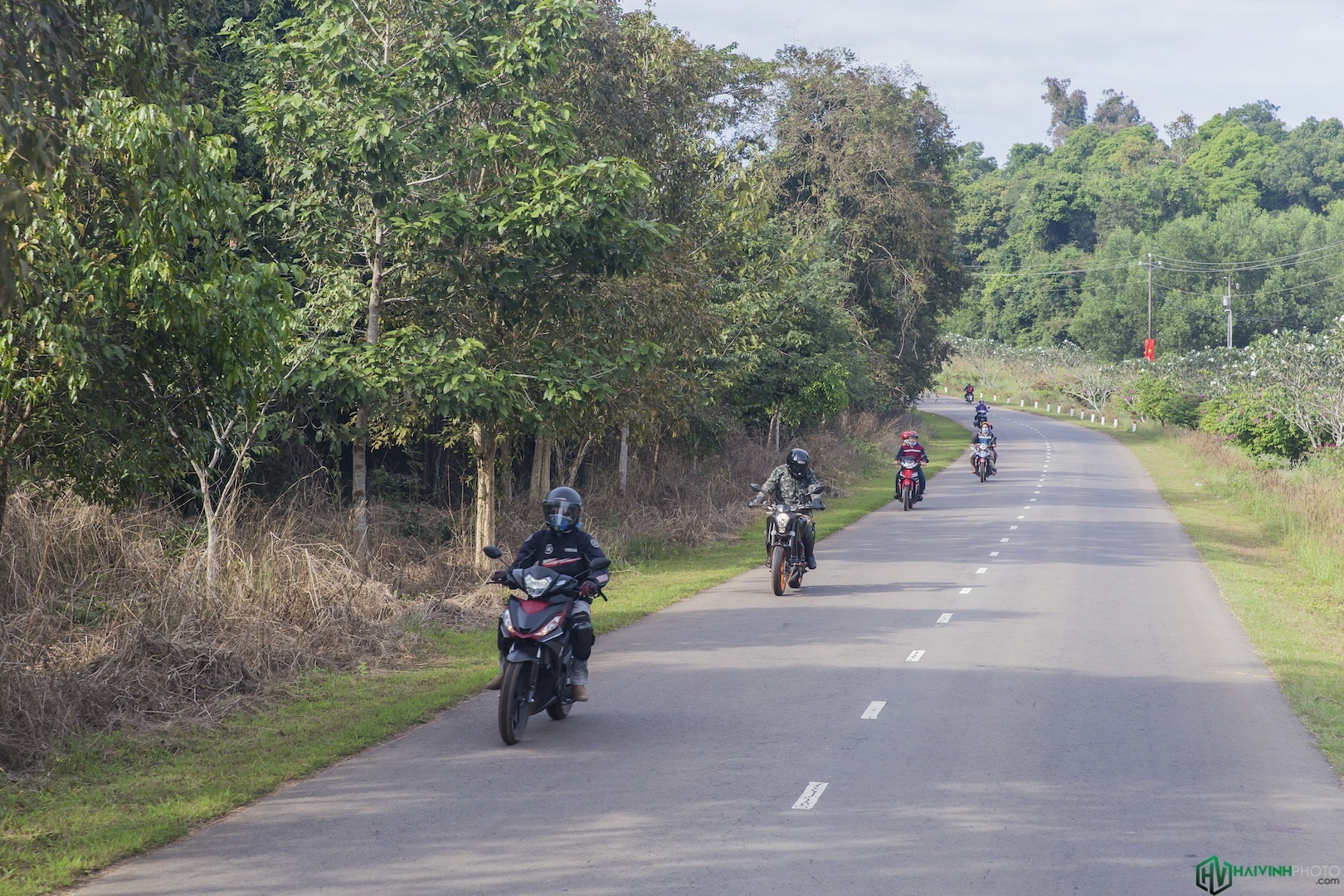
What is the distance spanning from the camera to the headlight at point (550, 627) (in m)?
8.56

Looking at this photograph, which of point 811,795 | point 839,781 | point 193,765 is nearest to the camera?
point 811,795

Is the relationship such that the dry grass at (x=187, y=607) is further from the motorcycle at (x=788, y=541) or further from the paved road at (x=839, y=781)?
the motorcycle at (x=788, y=541)

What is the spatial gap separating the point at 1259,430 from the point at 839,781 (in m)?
34.7

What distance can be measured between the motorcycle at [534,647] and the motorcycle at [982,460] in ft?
95.6

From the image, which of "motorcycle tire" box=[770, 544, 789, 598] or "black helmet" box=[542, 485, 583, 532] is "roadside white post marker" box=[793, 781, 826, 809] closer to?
"black helmet" box=[542, 485, 583, 532]

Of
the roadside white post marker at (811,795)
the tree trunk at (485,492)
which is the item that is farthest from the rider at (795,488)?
the roadside white post marker at (811,795)

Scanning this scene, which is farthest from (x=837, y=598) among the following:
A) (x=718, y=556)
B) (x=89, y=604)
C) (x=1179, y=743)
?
(x=89, y=604)

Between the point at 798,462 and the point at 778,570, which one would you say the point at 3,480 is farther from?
the point at 798,462

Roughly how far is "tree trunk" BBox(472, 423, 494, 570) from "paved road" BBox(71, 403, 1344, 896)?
3.62 m

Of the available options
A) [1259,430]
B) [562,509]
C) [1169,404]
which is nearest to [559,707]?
[562,509]

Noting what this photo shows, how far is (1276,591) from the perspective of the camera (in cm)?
1730

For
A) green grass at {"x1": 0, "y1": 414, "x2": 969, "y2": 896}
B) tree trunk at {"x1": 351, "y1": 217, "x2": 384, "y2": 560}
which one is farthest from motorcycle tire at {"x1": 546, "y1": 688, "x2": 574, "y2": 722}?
tree trunk at {"x1": 351, "y1": 217, "x2": 384, "y2": 560}

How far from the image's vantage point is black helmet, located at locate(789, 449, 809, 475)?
663 inches

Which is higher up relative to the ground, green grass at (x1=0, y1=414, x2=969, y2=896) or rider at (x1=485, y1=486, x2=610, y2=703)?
rider at (x1=485, y1=486, x2=610, y2=703)
